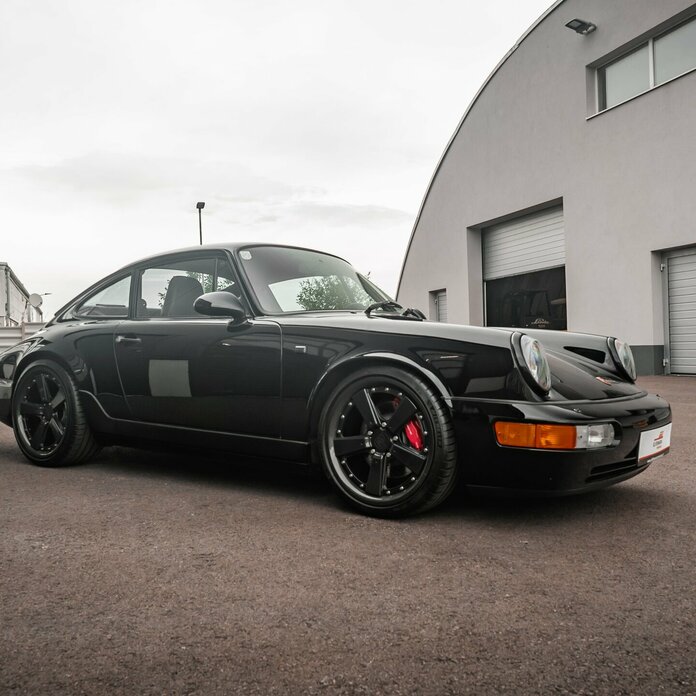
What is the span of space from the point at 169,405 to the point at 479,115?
15.5 metres

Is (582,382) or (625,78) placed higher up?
(625,78)

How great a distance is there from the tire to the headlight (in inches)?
49.0

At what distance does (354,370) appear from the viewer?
9.70 feet

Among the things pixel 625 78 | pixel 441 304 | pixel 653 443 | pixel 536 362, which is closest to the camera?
pixel 536 362

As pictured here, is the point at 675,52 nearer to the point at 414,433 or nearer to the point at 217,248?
the point at 217,248

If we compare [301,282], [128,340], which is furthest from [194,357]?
[301,282]

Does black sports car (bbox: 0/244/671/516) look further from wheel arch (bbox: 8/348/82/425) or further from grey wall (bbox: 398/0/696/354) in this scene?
grey wall (bbox: 398/0/696/354)

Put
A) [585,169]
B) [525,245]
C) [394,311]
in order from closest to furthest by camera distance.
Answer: [394,311] → [585,169] → [525,245]

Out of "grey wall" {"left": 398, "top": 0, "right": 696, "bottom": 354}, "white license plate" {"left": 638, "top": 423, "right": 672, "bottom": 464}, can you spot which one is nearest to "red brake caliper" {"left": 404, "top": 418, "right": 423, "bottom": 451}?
"white license plate" {"left": 638, "top": 423, "right": 672, "bottom": 464}

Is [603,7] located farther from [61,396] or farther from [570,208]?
[61,396]

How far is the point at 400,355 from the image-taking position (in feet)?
9.26

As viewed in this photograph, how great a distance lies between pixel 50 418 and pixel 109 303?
2.51 ft

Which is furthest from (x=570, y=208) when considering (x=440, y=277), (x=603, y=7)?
(x=440, y=277)

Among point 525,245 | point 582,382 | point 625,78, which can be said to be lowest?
point 582,382
